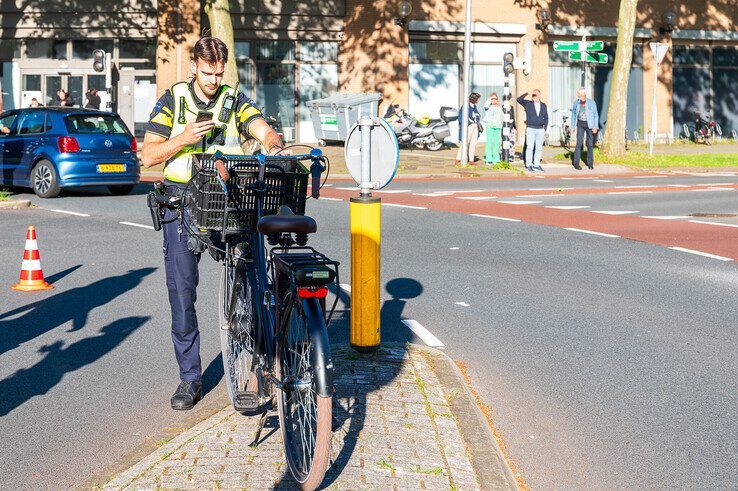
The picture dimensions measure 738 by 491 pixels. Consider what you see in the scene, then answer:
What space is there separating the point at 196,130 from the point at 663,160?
26.8 metres

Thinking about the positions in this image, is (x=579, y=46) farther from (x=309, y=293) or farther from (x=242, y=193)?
(x=309, y=293)

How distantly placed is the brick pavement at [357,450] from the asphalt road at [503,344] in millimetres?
371

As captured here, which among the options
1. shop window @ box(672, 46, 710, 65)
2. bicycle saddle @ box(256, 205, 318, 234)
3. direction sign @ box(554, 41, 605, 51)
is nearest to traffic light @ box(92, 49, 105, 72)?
direction sign @ box(554, 41, 605, 51)

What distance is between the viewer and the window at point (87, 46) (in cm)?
3516

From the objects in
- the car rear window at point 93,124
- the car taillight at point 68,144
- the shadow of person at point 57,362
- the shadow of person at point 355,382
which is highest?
the car rear window at point 93,124

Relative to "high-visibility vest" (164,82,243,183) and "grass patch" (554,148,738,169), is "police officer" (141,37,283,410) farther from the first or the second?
"grass patch" (554,148,738,169)

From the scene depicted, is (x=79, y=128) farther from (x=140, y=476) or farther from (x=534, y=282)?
(x=140, y=476)

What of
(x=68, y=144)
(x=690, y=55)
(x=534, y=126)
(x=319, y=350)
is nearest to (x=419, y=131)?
(x=534, y=126)

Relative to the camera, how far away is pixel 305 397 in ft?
14.8

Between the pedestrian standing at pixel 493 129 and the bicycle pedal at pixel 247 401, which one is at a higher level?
the pedestrian standing at pixel 493 129

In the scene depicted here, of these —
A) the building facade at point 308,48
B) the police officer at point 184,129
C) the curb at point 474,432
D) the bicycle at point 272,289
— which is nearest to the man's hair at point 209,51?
the police officer at point 184,129

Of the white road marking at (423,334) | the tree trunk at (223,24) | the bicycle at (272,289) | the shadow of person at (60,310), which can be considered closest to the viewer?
the bicycle at (272,289)

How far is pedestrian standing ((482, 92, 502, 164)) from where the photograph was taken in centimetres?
2765

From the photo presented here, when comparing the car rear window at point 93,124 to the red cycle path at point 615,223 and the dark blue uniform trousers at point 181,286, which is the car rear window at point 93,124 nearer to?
the red cycle path at point 615,223
